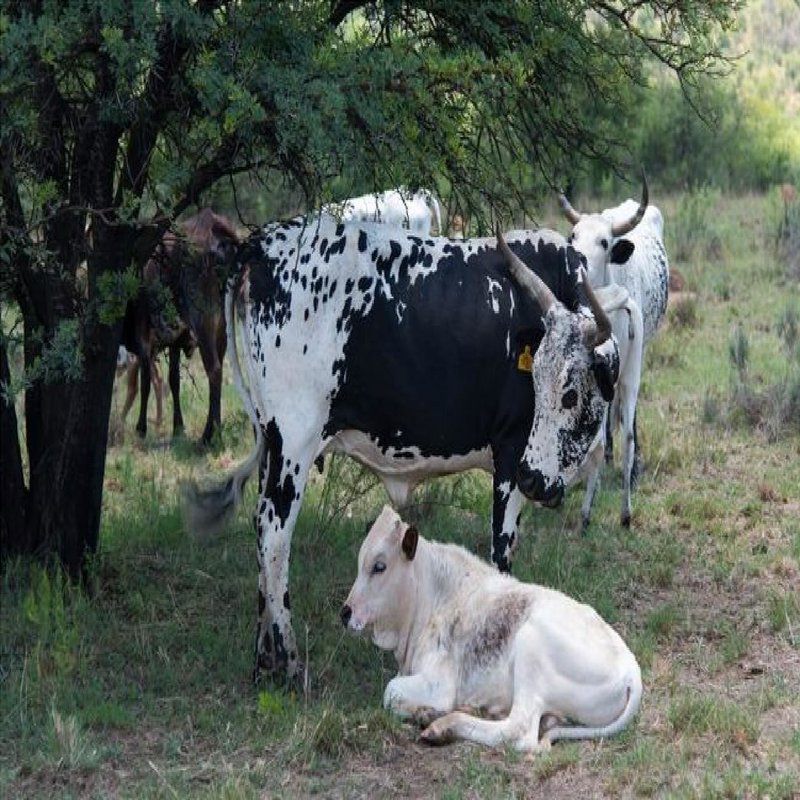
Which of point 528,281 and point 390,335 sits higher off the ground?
point 528,281

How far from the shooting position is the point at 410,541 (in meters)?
7.39

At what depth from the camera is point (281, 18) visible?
777 centimetres

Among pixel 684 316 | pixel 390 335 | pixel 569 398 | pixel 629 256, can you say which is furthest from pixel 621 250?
pixel 684 316

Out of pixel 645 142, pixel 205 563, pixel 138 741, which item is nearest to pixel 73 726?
pixel 138 741

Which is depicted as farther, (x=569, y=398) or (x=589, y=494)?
(x=589, y=494)

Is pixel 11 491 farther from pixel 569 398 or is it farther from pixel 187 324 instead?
pixel 187 324

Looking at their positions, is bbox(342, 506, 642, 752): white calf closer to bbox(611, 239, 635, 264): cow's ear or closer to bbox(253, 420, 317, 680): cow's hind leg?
bbox(253, 420, 317, 680): cow's hind leg

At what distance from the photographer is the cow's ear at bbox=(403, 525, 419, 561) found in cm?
737

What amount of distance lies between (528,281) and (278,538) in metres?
1.72

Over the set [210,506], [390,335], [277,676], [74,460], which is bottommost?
[277,676]

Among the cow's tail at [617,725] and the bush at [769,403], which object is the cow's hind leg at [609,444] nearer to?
the bush at [769,403]

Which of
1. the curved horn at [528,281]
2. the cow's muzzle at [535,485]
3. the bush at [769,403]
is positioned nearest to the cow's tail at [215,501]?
the cow's muzzle at [535,485]

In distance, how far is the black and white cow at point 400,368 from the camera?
7.82m

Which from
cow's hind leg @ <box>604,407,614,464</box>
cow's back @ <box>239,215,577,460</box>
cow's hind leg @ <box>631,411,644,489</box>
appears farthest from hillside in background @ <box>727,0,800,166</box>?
cow's back @ <box>239,215,577,460</box>
